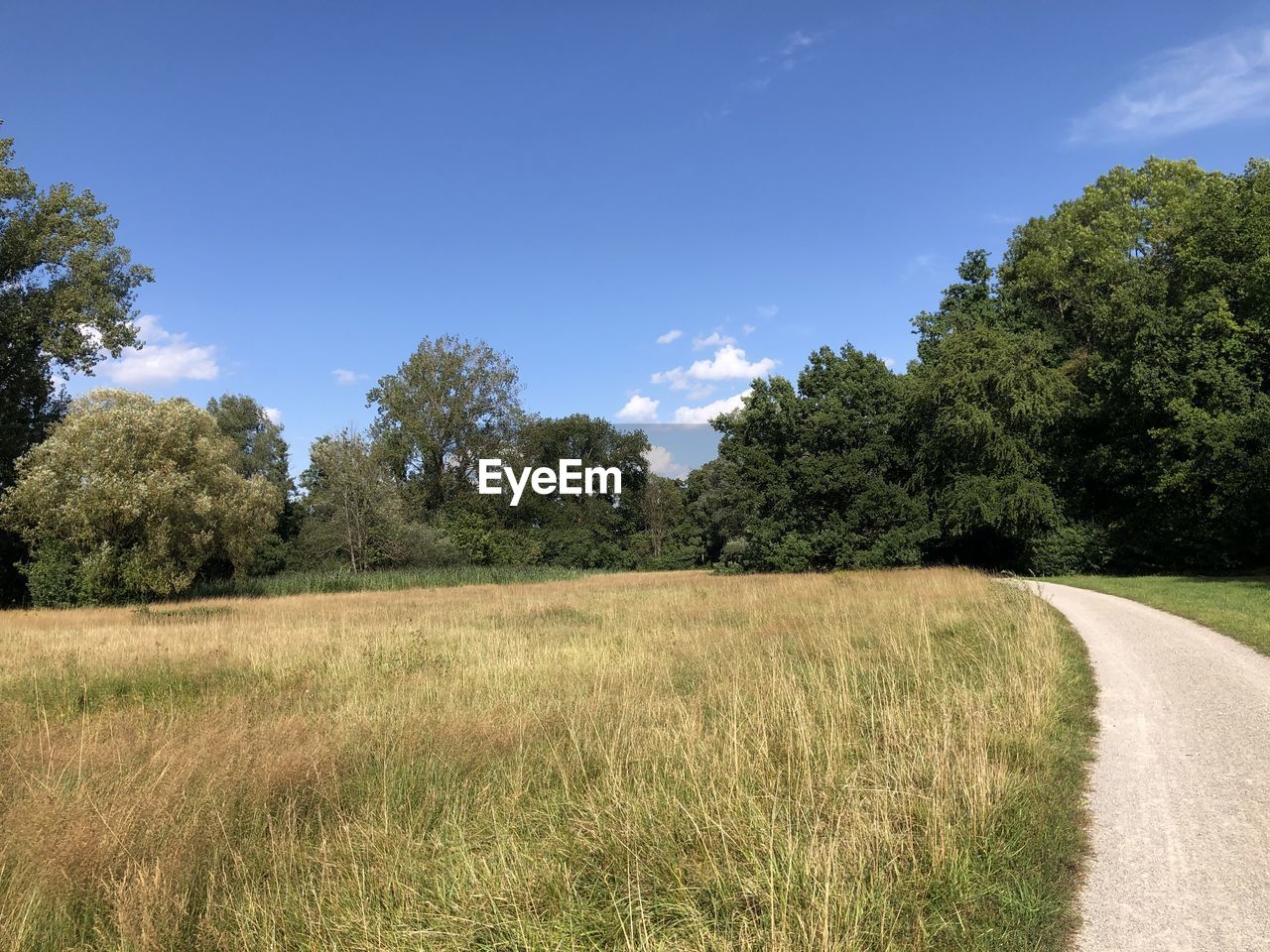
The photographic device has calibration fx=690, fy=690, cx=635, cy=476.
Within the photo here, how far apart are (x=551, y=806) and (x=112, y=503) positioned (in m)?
26.6

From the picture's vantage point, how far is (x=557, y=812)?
4.70 metres

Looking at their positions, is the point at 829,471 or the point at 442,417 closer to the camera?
the point at 829,471

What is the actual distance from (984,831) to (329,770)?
4816 mm

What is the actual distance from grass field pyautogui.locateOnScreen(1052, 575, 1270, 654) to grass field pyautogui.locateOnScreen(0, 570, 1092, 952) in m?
4.91

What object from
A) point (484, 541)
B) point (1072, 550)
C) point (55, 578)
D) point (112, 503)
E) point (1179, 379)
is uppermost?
point (1179, 379)

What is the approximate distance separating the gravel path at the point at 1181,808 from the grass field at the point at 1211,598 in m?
2.88

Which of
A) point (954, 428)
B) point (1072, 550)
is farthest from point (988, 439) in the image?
point (1072, 550)

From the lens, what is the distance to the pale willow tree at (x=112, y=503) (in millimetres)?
24500

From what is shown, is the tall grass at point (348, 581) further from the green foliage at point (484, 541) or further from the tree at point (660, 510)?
the tree at point (660, 510)

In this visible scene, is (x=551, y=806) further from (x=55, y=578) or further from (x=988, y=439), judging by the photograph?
(x=988, y=439)

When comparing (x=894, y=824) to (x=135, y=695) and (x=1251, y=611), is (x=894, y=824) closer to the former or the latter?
(x=135, y=695)

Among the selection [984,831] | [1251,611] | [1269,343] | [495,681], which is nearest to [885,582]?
[1251,611]

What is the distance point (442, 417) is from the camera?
6100 cm

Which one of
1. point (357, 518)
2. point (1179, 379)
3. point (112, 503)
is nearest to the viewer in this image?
point (112, 503)
